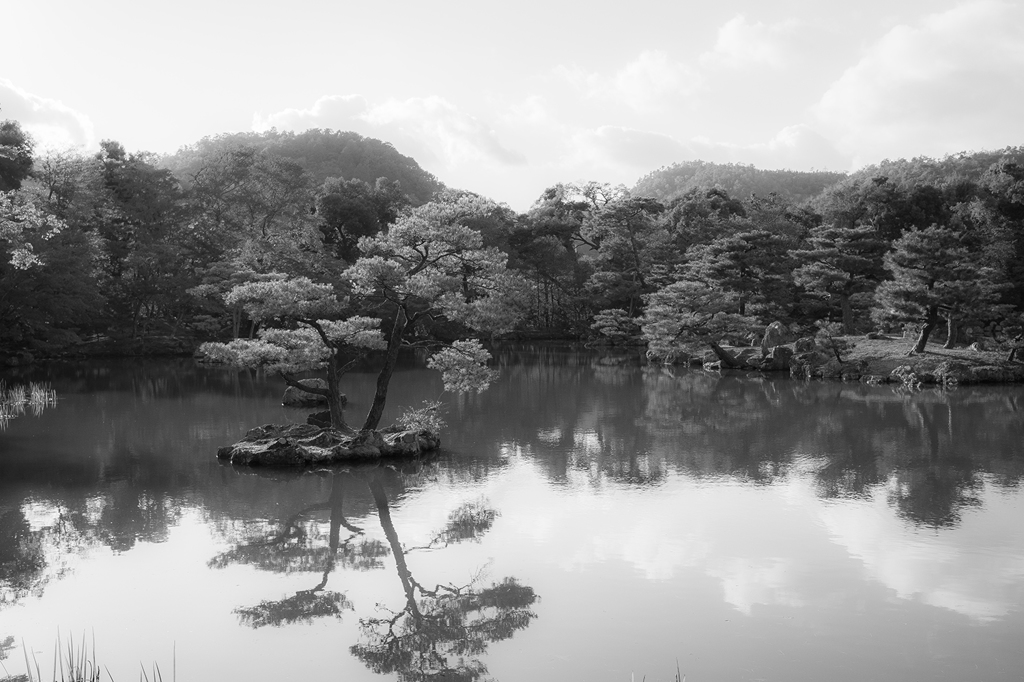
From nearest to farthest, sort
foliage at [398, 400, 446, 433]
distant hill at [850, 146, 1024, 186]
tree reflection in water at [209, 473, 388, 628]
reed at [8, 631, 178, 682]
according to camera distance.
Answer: reed at [8, 631, 178, 682] → tree reflection in water at [209, 473, 388, 628] → foliage at [398, 400, 446, 433] → distant hill at [850, 146, 1024, 186]

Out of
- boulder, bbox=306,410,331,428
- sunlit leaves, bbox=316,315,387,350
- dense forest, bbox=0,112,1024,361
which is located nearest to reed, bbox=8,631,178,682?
sunlit leaves, bbox=316,315,387,350

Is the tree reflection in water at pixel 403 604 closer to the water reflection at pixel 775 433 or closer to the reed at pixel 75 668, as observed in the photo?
the reed at pixel 75 668

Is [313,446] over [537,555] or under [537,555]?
over

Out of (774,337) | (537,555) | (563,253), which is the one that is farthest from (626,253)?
(537,555)

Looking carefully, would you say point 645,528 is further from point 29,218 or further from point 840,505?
point 29,218

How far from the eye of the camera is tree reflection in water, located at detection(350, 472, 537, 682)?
4762mm

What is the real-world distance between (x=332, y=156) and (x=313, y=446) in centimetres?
5000

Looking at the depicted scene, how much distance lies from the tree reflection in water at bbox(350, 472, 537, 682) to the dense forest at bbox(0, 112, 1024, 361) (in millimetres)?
12582

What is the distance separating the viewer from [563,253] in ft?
119

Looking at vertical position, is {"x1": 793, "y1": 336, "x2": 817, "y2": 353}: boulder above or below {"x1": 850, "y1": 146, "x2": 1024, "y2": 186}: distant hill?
below

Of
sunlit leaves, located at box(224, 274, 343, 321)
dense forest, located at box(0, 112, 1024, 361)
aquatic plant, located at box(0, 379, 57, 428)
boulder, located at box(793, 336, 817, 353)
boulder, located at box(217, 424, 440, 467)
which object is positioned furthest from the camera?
dense forest, located at box(0, 112, 1024, 361)

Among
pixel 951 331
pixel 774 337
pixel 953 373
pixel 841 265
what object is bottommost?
pixel 953 373

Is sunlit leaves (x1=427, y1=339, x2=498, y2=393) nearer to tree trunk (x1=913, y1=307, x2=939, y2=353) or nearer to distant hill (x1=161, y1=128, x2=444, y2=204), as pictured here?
tree trunk (x1=913, y1=307, x2=939, y2=353)

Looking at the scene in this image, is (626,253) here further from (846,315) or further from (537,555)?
(537,555)
